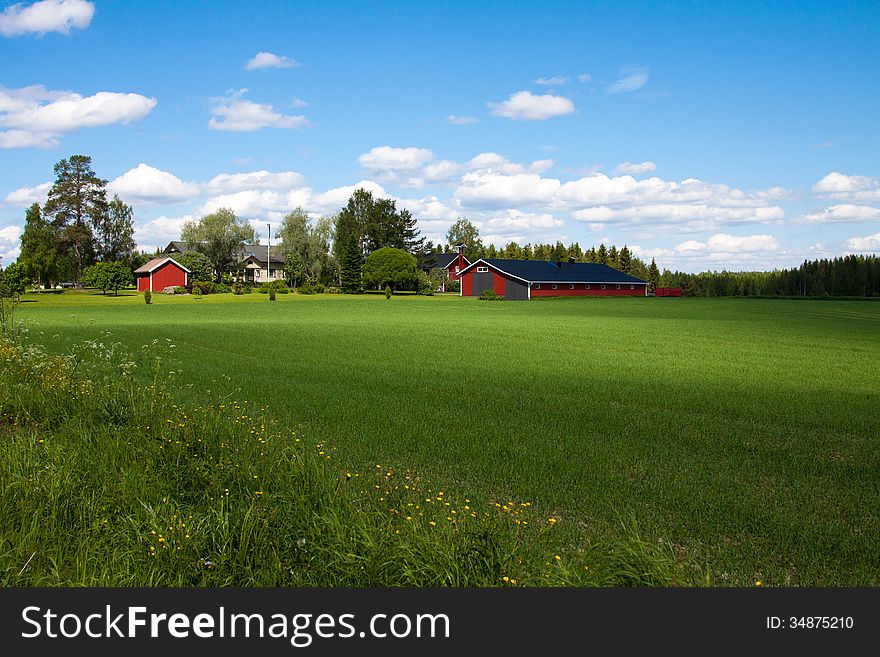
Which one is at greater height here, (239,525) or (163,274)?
(163,274)

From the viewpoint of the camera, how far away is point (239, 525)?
5.42 meters

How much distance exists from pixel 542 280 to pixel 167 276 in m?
51.7

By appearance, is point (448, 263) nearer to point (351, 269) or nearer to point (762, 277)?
point (351, 269)

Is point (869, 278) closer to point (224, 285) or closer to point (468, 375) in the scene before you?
point (224, 285)

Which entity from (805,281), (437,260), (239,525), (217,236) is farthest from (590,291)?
(239,525)

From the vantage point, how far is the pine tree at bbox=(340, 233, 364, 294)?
96.0 m

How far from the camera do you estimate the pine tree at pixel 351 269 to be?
96000mm

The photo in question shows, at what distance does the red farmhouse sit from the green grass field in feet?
243

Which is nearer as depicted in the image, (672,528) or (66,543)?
(66,543)

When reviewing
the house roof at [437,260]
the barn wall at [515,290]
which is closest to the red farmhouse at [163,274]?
the house roof at [437,260]

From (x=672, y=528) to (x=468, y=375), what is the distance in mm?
11017

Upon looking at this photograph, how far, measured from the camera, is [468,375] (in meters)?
17.5

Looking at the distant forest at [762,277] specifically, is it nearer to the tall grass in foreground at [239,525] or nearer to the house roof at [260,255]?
the house roof at [260,255]

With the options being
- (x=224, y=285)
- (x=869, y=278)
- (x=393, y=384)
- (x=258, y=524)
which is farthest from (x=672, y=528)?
(x=869, y=278)
